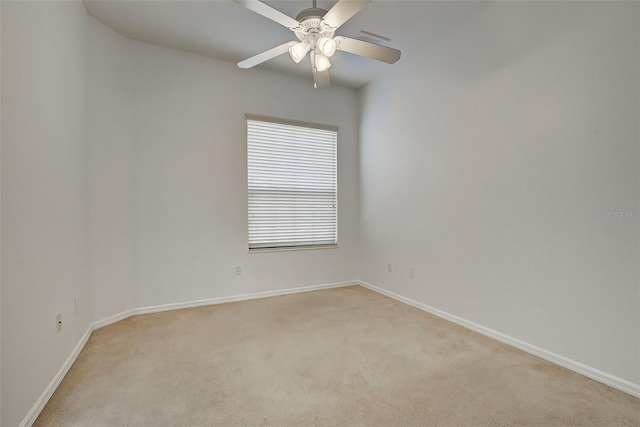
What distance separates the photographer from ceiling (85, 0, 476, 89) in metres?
Result: 2.54

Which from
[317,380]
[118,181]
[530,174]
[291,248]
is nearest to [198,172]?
[118,181]

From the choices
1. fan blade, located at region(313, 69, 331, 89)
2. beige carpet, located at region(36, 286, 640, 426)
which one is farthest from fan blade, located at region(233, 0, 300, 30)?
beige carpet, located at region(36, 286, 640, 426)

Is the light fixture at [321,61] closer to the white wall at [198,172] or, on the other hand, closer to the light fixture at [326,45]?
the light fixture at [326,45]

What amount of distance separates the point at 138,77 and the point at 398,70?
9.28ft

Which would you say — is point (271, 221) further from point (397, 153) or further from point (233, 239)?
point (397, 153)

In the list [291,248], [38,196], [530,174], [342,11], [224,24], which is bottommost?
[291,248]

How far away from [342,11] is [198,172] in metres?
2.35

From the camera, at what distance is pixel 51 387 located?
1.77 meters

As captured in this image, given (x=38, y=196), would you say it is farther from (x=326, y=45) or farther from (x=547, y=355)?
(x=547, y=355)

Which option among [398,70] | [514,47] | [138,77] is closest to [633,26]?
[514,47]

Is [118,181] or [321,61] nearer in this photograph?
[321,61]

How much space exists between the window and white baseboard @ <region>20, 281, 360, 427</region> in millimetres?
565

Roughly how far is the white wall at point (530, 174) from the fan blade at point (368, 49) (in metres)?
0.84

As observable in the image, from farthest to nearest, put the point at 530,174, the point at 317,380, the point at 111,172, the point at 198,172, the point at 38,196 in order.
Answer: the point at 198,172, the point at 111,172, the point at 530,174, the point at 317,380, the point at 38,196
